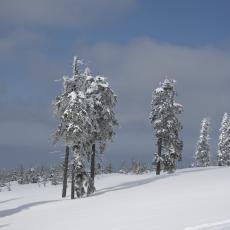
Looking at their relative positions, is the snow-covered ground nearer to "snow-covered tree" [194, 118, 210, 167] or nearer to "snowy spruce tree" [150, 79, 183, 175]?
"snowy spruce tree" [150, 79, 183, 175]

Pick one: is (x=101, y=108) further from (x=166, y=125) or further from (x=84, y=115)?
(x=166, y=125)

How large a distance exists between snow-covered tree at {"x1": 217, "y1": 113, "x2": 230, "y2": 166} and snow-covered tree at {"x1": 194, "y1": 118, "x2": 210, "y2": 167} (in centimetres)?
323

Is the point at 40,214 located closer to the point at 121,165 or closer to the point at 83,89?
the point at 83,89

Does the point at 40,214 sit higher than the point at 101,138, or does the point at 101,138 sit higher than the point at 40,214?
the point at 101,138

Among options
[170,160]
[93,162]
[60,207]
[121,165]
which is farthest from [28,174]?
[60,207]

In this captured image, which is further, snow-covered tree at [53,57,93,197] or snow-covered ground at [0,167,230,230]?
snow-covered tree at [53,57,93,197]

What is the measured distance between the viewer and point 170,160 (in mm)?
66438

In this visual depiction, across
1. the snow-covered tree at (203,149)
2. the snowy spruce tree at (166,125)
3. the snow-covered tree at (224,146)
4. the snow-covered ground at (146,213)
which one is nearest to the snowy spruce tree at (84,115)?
the snow-covered ground at (146,213)

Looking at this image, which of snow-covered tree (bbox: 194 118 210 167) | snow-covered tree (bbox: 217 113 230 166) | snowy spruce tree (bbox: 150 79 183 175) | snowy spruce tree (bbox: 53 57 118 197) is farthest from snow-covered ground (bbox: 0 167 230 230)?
snow-covered tree (bbox: 194 118 210 167)

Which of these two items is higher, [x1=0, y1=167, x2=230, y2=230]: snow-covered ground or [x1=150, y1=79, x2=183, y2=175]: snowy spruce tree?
[x1=150, y1=79, x2=183, y2=175]: snowy spruce tree

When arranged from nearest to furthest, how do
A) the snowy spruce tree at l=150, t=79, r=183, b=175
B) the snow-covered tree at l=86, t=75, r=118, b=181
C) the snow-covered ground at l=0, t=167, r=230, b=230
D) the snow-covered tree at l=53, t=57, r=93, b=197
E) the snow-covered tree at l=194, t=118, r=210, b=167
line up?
the snow-covered ground at l=0, t=167, r=230, b=230 < the snow-covered tree at l=53, t=57, r=93, b=197 < the snow-covered tree at l=86, t=75, r=118, b=181 < the snowy spruce tree at l=150, t=79, r=183, b=175 < the snow-covered tree at l=194, t=118, r=210, b=167

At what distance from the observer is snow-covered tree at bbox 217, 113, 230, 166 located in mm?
91938

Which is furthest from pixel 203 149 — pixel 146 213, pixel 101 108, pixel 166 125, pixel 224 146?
pixel 146 213

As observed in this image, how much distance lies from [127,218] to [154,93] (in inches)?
1582
